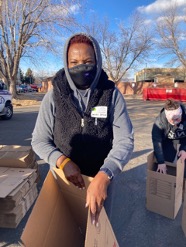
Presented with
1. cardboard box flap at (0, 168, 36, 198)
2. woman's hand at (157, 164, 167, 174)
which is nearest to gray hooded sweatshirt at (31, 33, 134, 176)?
cardboard box flap at (0, 168, 36, 198)

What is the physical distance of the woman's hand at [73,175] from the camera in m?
1.17

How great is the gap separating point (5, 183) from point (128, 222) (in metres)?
1.49

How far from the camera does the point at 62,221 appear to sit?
137cm

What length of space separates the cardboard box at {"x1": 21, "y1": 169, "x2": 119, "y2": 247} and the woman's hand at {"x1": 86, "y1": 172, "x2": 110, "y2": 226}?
1.4 inches

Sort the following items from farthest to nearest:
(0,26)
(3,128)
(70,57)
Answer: (0,26), (3,128), (70,57)

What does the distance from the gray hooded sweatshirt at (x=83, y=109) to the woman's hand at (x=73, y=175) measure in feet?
0.36

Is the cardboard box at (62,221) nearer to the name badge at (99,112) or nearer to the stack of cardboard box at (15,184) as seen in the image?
the name badge at (99,112)

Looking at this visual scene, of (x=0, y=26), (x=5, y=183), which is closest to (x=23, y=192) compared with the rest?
(x=5, y=183)

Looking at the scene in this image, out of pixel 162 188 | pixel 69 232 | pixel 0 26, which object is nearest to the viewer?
pixel 69 232

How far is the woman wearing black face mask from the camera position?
1.29 metres

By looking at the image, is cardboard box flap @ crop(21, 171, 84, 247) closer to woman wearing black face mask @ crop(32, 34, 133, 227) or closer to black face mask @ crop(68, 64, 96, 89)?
woman wearing black face mask @ crop(32, 34, 133, 227)

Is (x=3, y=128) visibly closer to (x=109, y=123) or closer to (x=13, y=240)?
(x=13, y=240)

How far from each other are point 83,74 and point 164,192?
6.47ft

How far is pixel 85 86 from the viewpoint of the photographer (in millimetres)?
1362
